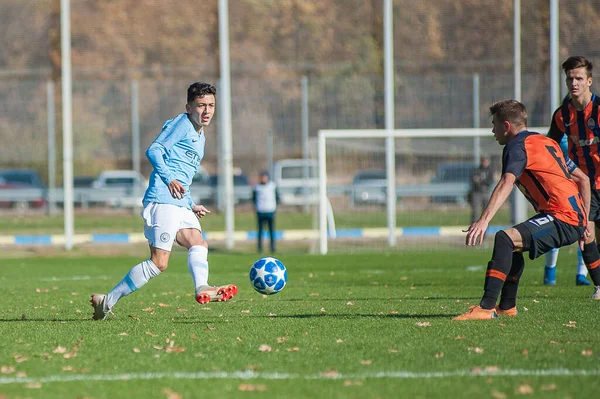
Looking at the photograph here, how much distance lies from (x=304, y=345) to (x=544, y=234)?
216cm

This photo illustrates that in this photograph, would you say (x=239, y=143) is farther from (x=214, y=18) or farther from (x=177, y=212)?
(x=177, y=212)

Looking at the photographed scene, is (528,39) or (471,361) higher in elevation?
(528,39)

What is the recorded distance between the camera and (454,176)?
22.5 metres

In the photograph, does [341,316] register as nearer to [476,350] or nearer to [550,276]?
[476,350]

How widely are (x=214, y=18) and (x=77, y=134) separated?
30.3 ft

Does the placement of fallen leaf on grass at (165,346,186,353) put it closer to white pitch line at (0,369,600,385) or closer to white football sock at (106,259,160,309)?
white pitch line at (0,369,600,385)

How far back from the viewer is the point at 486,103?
86.6 feet

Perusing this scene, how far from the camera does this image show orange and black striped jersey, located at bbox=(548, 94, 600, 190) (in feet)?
30.7

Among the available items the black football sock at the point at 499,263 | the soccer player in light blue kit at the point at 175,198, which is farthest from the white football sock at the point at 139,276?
the black football sock at the point at 499,263

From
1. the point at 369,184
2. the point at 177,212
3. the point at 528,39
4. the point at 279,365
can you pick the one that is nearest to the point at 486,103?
the point at 528,39

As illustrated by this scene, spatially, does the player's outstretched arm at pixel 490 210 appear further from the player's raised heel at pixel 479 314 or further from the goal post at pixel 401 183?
the goal post at pixel 401 183

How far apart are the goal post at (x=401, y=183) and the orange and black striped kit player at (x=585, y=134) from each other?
11.3 metres

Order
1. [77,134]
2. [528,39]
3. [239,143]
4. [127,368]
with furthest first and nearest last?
[77,134] < [239,143] < [528,39] < [127,368]

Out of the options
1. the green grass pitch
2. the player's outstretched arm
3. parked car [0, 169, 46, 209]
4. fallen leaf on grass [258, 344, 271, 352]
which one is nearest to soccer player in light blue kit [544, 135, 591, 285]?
the green grass pitch
